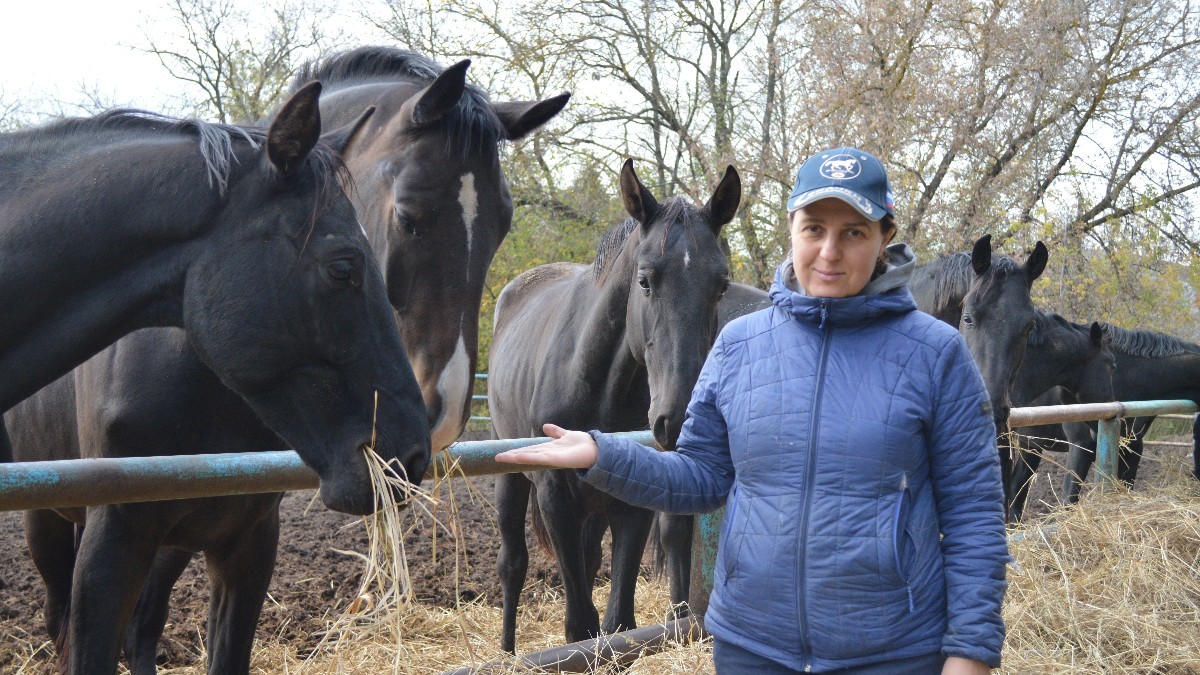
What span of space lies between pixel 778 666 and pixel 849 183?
3.14ft

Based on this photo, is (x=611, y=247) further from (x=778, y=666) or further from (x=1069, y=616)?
(x=778, y=666)

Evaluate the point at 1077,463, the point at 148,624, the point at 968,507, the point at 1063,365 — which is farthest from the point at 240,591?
the point at 1077,463

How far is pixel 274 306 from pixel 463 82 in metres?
1.17

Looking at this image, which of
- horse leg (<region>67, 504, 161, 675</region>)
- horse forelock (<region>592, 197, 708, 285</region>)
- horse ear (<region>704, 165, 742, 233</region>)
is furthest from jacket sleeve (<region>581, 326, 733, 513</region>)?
horse ear (<region>704, 165, 742, 233</region>)

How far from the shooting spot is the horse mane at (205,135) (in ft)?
7.09

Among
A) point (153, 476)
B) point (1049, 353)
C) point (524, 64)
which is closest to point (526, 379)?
point (153, 476)

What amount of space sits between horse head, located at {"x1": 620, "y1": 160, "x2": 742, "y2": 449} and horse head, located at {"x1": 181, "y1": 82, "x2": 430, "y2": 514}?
Answer: 1447 millimetres

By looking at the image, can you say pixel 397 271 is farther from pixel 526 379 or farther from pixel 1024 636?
pixel 1024 636

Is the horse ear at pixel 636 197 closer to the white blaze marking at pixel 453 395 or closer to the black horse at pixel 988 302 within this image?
the white blaze marking at pixel 453 395

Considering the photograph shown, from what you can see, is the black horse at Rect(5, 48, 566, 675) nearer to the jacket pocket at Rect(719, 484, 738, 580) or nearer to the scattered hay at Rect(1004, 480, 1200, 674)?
the jacket pocket at Rect(719, 484, 738, 580)

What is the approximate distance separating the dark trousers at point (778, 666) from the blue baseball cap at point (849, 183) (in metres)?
0.84

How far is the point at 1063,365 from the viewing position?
8.30 meters

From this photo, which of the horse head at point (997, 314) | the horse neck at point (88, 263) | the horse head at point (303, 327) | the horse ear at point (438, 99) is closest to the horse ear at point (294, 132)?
the horse head at point (303, 327)

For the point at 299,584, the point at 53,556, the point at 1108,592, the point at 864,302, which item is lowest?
the point at 299,584
